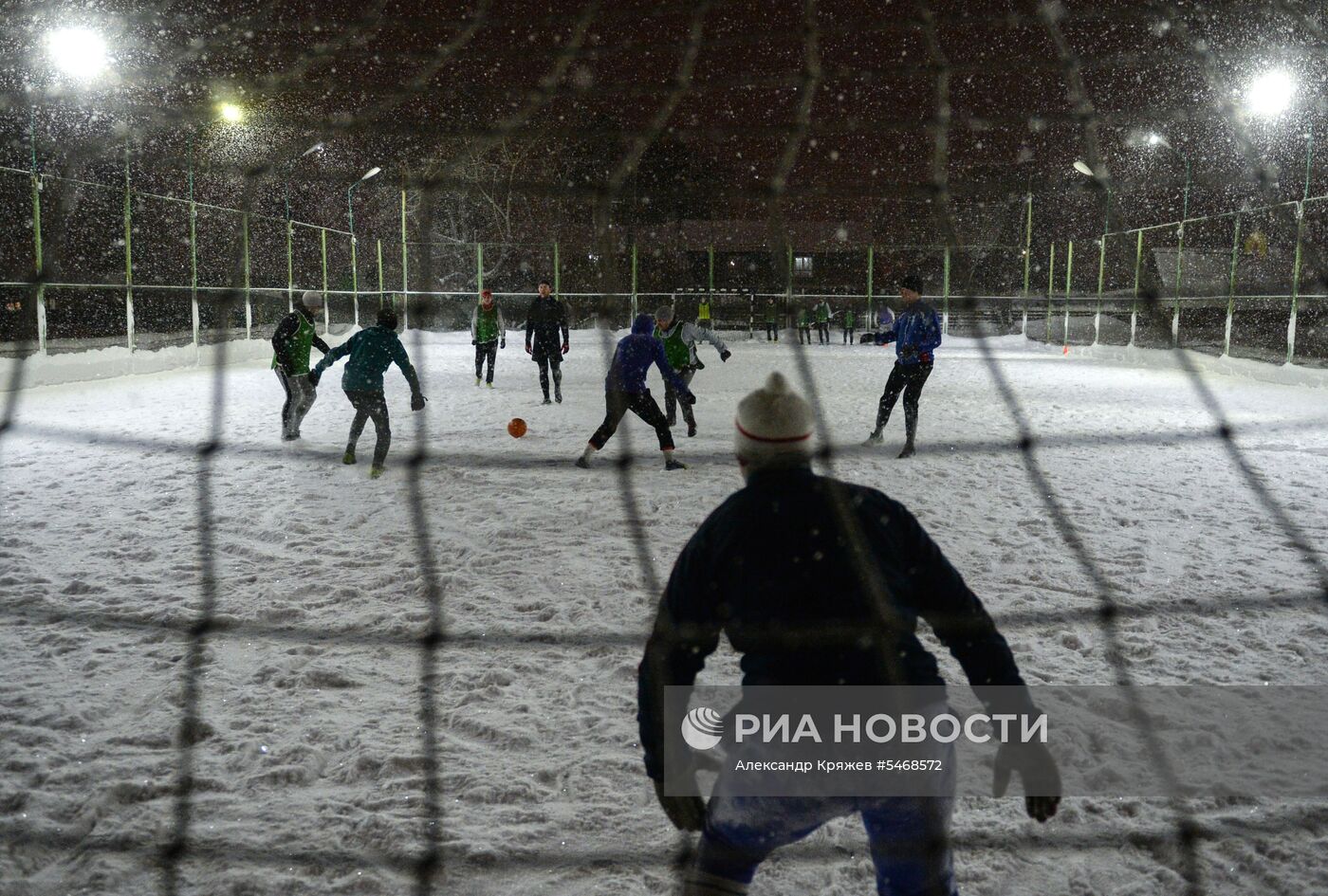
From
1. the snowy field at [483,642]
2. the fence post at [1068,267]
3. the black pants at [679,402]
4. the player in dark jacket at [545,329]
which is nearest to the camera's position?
the snowy field at [483,642]

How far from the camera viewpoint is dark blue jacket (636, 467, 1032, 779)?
1665mm

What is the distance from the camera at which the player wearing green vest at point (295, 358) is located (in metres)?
8.05

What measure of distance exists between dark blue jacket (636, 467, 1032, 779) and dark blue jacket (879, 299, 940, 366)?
234 inches

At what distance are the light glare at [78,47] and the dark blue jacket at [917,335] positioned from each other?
7.53m

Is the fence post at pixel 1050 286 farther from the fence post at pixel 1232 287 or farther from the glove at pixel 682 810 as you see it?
the glove at pixel 682 810

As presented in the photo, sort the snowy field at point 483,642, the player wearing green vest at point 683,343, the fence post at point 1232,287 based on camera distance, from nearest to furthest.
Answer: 1. the snowy field at point 483,642
2. the player wearing green vest at point 683,343
3. the fence post at point 1232,287

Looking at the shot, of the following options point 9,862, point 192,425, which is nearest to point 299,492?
point 192,425

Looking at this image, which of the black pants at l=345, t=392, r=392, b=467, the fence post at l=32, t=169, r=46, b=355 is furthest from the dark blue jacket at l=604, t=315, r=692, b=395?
the fence post at l=32, t=169, r=46, b=355

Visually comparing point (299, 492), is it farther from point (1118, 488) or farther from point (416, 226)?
point (416, 226)

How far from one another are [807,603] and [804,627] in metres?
0.04

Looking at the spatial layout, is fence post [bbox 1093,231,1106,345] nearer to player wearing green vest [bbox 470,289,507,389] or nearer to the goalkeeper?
player wearing green vest [bbox 470,289,507,389]

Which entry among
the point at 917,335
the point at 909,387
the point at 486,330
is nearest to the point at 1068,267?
the point at 486,330

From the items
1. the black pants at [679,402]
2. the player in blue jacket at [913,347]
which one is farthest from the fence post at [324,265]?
the player in blue jacket at [913,347]

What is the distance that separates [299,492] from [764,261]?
23107mm
